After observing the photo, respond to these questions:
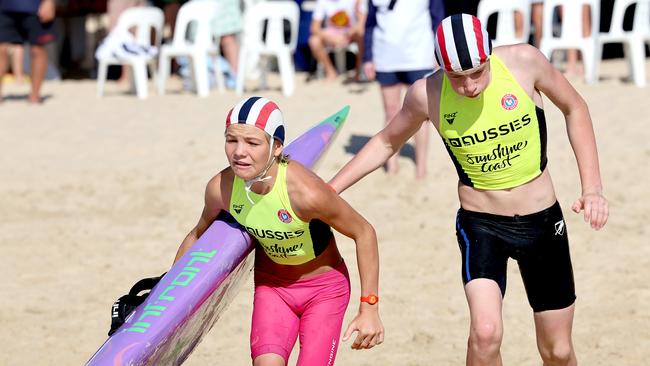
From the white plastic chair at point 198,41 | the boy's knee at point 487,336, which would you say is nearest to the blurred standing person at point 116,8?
the white plastic chair at point 198,41

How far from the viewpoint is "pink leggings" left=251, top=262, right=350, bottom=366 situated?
5.29 meters

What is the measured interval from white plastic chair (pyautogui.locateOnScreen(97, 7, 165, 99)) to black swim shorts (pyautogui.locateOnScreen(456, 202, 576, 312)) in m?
9.52

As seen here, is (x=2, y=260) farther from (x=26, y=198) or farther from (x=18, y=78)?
(x=18, y=78)

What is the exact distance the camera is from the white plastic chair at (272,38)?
14.3 metres

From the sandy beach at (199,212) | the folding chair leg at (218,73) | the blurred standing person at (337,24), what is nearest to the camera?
the sandy beach at (199,212)

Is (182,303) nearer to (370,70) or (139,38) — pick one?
(370,70)

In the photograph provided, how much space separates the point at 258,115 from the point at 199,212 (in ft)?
18.1

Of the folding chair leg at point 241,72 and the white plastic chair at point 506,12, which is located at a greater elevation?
the white plastic chair at point 506,12

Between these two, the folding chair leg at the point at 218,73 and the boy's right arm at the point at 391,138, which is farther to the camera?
the folding chair leg at the point at 218,73

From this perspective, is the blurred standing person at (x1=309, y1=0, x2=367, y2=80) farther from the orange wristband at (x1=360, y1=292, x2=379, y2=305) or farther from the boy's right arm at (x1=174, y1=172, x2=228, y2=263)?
the orange wristband at (x1=360, y1=292, x2=379, y2=305)

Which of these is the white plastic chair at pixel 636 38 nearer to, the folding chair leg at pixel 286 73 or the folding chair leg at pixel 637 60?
the folding chair leg at pixel 637 60

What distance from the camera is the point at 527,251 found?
5.48 metres

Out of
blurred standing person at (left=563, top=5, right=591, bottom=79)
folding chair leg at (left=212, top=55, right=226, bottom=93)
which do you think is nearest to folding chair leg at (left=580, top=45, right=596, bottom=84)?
blurred standing person at (left=563, top=5, right=591, bottom=79)

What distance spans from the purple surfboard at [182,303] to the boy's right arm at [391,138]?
56 cm
